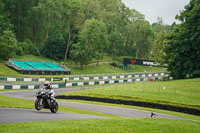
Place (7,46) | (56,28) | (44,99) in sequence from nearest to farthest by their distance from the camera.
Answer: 1. (44,99)
2. (7,46)
3. (56,28)

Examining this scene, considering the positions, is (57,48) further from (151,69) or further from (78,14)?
(151,69)

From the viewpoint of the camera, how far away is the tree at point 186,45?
54719 mm

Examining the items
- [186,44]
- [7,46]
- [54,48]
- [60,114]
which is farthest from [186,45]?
[60,114]

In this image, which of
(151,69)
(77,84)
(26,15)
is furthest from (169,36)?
(26,15)

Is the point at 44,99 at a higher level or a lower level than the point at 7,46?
lower

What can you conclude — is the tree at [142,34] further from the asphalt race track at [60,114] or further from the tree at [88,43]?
the asphalt race track at [60,114]

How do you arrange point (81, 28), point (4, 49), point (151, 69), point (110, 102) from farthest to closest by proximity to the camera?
point (151, 69) < point (81, 28) < point (4, 49) < point (110, 102)

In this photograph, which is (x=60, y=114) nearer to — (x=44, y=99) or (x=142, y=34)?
(x=44, y=99)

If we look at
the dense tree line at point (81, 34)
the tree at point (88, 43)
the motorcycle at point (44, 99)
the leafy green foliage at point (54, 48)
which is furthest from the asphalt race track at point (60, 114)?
the leafy green foliage at point (54, 48)

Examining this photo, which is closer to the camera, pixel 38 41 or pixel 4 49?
pixel 4 49

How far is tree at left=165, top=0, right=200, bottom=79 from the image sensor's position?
54.7 m

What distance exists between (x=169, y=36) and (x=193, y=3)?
852 centimetres

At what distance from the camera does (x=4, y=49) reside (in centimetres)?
6194

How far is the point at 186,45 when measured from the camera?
56.1 meters
